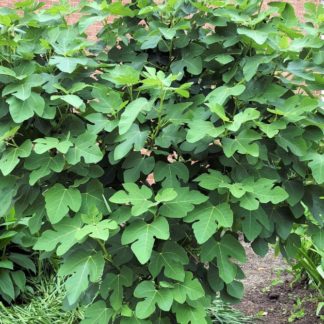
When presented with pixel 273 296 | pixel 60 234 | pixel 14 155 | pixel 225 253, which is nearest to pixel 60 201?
pixel 60 234

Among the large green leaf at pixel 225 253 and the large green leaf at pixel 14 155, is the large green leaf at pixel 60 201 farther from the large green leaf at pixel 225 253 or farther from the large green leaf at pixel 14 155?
the large green leaf at pixel 225 253

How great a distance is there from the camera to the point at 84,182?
2182mm

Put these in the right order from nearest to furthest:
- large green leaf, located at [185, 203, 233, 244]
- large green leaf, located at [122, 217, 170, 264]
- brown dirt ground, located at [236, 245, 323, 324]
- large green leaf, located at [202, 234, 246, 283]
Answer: large green leaf, located at [122, 217, 170, 264]
large green leaf, located at [185, 203, 233, 244]
large green leaf, located at [202, 234, 246, 283]
brown dirt ground, located at [236, 245, 323, 324]

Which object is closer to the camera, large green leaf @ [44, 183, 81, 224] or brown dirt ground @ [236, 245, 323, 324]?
large green leaf @ [44, 183, 81, 224]

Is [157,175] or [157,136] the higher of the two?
[157,136]

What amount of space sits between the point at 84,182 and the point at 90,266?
0.34 metres

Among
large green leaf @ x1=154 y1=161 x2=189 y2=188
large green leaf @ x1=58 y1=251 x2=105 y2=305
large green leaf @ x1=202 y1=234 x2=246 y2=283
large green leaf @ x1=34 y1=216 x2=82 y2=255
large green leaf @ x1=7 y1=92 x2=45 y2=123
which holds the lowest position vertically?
large green leaf @ x1=202 y1=234 x2=246 y2=283

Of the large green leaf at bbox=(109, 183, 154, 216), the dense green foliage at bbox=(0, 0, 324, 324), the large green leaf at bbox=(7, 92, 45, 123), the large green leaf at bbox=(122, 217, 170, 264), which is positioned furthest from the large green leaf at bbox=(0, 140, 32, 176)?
the large green leaf at bbox=(122, 217, 170, 264)

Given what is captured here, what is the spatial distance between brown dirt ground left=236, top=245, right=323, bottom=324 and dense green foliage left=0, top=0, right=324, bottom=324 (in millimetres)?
1652

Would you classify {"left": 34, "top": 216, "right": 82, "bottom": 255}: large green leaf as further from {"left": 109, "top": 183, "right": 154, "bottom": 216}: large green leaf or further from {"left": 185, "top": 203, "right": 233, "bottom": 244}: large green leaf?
{"left": 185, "top": 203, "right": 233, "bottom": 244}: large green leaf

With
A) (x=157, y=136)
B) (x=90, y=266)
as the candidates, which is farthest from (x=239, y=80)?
(x=90, y=266)

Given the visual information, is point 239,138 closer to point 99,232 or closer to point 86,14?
point 99,232

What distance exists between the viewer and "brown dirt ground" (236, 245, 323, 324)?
13.0ft

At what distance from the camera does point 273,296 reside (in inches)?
168
